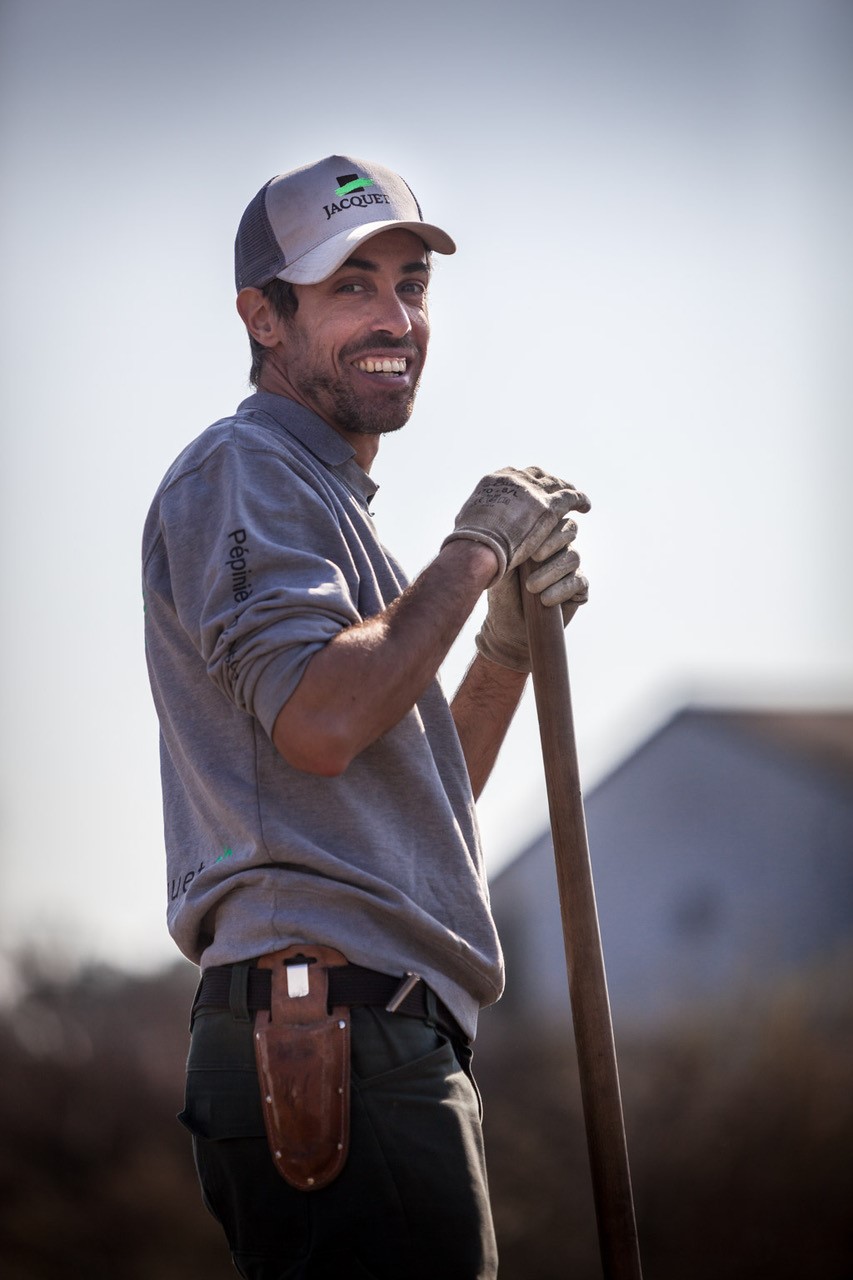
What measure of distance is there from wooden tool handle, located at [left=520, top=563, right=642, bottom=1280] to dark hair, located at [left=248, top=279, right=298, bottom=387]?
0.63m

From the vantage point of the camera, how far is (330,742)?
1.91m

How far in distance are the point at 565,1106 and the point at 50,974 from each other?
2184 mm

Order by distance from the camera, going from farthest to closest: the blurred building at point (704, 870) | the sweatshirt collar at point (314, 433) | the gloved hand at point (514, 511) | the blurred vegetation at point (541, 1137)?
the blurred building at point (704, 870) → the blurred vegetation at point (541, 1137) → the sweatshirt collar at point (314, 433) → the gloved hand at point (514, 511)

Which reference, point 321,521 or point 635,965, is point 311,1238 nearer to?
point 321,521

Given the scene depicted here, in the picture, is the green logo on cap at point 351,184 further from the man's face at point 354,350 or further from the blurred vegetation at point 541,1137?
the blurred vegetation at point 541,1137

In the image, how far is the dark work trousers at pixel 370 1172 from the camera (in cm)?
192

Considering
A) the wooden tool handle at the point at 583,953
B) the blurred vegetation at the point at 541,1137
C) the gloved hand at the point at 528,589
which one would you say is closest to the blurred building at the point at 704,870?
the blurred vegetation at the point at 541,1137

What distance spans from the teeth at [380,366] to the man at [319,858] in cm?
23

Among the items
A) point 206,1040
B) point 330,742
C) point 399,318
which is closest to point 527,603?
point 399,318

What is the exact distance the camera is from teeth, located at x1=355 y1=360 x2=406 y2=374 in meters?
2.47

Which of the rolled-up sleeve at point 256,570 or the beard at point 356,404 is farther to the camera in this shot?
the beard at point 356,404

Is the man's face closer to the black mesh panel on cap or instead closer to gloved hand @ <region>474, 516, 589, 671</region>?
the black mesh panel on cap

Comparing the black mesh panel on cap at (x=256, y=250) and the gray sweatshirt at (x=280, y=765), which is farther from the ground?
the black mesh panel on cap at (x=256, y=250)

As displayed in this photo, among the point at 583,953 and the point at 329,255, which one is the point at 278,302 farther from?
the point at 583,953
